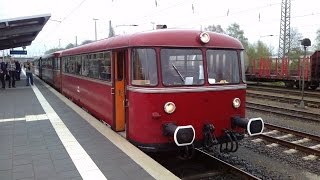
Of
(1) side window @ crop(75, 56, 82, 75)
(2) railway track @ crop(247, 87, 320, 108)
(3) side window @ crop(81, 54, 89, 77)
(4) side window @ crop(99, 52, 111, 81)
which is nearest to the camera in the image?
(4) side window @ crop(99, 52, 111, 81)

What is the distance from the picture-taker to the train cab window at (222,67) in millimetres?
7051

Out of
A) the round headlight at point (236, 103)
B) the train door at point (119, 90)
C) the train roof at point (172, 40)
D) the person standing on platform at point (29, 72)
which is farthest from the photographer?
the person standing on platform at point (29, 72)

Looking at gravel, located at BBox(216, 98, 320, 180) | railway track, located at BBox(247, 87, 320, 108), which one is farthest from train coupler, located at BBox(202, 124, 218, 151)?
railway track, located at BBox(247, 87, 320, 108)

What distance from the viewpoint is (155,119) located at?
21.5ft

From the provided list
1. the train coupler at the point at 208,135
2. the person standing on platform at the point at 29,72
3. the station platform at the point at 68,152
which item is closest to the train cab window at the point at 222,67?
the train coupler at the point at 208,135

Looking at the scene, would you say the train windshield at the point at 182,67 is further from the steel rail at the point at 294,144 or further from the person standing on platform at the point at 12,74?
the person standing on platform at the point at 12,74

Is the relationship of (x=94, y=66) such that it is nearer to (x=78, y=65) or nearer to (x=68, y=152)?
(x=78, y=65)

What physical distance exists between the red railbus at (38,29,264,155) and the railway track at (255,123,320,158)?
1889 millimetres

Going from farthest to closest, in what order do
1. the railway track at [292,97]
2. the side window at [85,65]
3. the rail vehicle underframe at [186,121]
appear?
1. the railway track at [292,97]
2. the side window at [85,65]
3. the rail vehicle underframe at [186,121]

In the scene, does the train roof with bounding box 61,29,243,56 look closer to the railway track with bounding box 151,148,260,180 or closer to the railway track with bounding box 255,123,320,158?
the railway track with bounding box 151,148,260,180

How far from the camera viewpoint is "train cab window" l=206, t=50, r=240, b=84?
23.1ft

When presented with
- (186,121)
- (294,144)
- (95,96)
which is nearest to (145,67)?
(186,121)

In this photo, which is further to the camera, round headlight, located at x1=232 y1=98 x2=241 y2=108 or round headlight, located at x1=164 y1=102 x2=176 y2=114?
round headlight, located at x1=232 y1=98 x2=241 y2=108

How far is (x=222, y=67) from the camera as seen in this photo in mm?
7199
